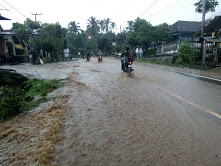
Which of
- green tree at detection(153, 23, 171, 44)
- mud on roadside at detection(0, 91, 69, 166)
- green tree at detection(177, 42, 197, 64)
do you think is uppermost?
green tree at detection(153, 23, 171, 44)

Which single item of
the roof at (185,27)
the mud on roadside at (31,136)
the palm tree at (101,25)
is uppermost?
the palm tree at (101,25)

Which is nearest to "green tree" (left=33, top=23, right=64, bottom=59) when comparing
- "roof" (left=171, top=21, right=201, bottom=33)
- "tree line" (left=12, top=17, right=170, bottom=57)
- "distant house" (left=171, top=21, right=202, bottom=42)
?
"tree line" (left=12, top=17, right=170, bottom=57)

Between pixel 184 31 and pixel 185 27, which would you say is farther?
pixel 185 27

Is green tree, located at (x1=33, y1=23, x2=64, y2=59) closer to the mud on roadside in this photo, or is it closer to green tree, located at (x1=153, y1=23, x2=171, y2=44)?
green tree, located at (x1=153, y1=23, x2=171, y2=44)

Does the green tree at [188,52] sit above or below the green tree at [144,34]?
below

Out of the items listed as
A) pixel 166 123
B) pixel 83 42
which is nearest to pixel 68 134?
pixel 166 123

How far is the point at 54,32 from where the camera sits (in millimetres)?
39625

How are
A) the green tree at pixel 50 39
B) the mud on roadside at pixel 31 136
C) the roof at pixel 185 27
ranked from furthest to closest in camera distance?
the roof at pixel 185 27 < the green tree at pixel 50 39 < the mud on roadside at pixel 31 136

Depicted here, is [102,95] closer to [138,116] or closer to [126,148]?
[138,116]

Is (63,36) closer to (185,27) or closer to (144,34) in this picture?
(144,34)

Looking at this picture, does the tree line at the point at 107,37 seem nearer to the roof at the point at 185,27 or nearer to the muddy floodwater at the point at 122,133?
the roof at the point at 185,27

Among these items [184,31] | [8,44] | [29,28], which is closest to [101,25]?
[29,28]

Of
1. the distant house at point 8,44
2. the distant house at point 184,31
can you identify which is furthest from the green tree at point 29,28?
the distant house at point 184,31

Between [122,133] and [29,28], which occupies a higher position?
[29,28]
